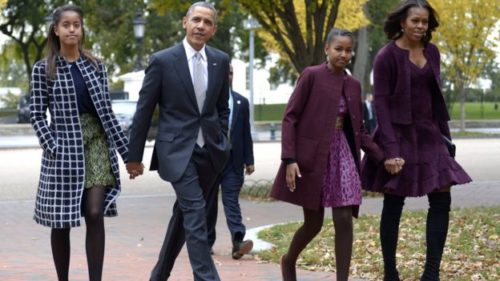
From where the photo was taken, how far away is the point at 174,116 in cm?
666

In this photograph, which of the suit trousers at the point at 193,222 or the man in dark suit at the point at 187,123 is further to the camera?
the man in dark suit at the point at 187,123

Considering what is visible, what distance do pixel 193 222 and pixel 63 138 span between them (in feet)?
3.08

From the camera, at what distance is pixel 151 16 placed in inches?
2168

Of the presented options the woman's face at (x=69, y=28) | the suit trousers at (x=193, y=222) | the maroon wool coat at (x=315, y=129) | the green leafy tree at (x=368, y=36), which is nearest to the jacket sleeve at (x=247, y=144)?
the maroon wool coat at (x=315, y=129)

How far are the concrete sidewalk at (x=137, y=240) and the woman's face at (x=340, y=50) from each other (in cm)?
183

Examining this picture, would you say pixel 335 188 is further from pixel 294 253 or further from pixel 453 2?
pixel 453 2

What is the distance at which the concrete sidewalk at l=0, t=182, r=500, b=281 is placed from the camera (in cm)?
856

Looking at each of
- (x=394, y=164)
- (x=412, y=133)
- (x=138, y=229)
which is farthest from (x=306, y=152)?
(x=138, y=229)

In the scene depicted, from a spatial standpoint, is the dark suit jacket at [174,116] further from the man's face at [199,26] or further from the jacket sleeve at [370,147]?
the jacket sleeve at [370,147]

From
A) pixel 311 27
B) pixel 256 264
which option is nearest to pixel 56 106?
pixel 256 264

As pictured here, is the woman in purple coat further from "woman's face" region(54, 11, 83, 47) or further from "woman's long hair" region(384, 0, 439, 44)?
"woman's face" region(54, 11, 83, 47)

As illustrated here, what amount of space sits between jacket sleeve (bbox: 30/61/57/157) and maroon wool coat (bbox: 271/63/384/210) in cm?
144

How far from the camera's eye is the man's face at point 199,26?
6.69 meters

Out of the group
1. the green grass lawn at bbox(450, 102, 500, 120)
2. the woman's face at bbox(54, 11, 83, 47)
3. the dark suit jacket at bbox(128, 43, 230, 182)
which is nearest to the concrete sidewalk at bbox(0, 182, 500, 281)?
the dark suit jacket at bbox(128, 43, 230, 182)
